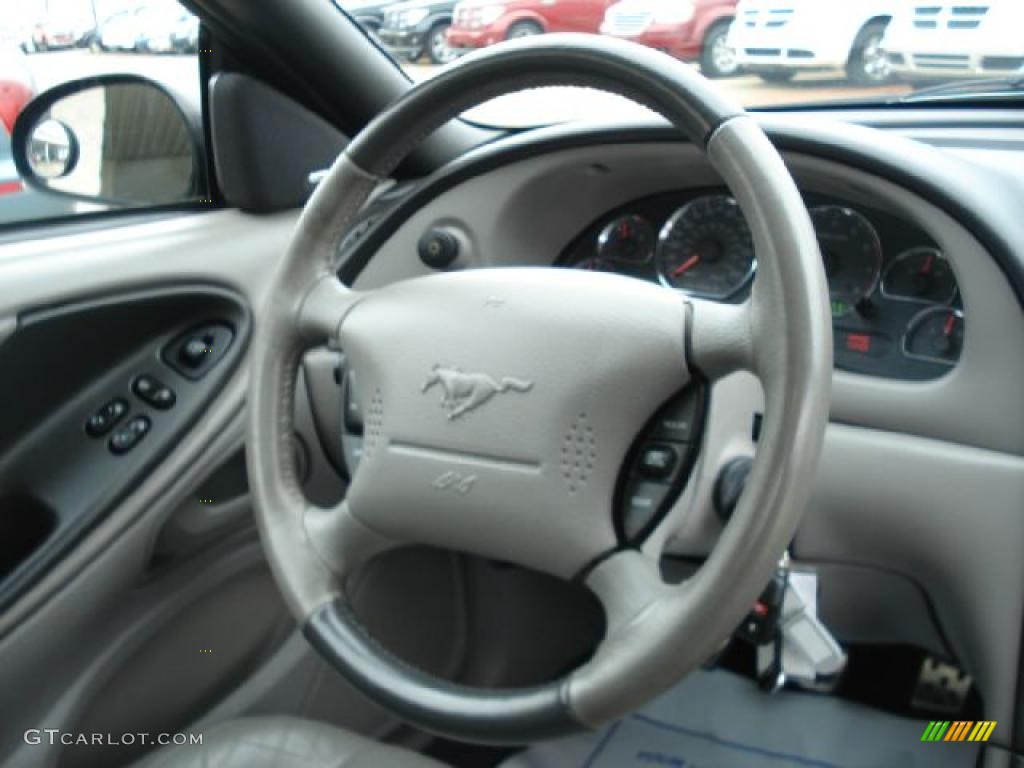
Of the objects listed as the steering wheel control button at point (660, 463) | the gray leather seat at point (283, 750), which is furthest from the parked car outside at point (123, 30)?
the steering wheel control button at point (660, 463)

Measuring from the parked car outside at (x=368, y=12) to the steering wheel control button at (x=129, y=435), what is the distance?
0.72 meters

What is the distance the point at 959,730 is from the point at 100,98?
1.61 metres

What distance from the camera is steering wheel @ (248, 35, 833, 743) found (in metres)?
0.78

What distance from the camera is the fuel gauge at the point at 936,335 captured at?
1199 millimetres


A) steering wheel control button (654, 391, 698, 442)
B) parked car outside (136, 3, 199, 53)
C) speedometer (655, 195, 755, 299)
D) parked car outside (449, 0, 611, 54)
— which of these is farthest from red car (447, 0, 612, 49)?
steering wheel control button (654, 391, 698, 442)

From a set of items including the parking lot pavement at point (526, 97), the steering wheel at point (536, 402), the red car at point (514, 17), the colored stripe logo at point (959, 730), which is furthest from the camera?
the red car at point (514, 17)

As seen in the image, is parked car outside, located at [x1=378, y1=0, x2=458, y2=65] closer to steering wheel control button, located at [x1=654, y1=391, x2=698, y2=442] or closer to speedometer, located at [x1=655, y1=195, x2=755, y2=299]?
speedometer, located at [x1=655, y1=195, x2=755, y2=299]

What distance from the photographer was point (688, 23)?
1545 millimetres

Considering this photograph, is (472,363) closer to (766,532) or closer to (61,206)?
(766,532)

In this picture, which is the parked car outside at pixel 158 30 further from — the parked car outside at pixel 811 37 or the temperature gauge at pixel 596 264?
the parked car outside at pixel 811 37

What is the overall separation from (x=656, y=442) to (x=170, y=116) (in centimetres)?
116

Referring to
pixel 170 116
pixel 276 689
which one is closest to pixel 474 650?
pixel 276 689

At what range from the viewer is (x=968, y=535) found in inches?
44.6

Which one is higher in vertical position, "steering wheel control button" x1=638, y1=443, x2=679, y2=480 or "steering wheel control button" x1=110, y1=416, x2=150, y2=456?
"steering wheel control button" x1=638, y1=443, x2=679, y2=480
